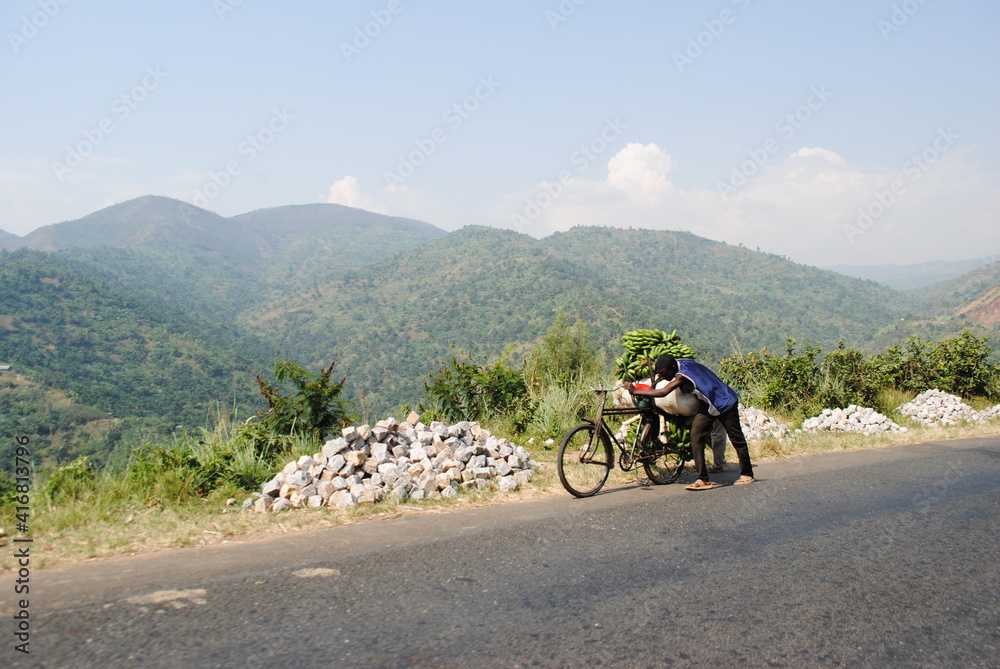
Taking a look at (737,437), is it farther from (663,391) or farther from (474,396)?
(474,396)

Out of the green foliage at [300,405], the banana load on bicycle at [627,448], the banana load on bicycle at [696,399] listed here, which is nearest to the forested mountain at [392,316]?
the green foliage at [300,405]

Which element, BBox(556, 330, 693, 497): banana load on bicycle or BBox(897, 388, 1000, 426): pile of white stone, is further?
BBox(897, 388, 1000, 426): pile of white stone

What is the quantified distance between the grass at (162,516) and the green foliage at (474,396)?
3069mm

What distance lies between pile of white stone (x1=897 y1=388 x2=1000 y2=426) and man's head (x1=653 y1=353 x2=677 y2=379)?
912 centimetres

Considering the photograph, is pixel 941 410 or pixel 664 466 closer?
pixel 664 466

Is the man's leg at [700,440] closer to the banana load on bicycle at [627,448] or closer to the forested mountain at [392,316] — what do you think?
the banana load on bicycle at [627,448]

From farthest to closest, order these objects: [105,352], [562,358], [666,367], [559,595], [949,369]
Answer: [105,352] → [949,369] → [562,358] → [666,367] → [559,595]

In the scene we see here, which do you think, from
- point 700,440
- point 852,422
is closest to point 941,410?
point 852,422

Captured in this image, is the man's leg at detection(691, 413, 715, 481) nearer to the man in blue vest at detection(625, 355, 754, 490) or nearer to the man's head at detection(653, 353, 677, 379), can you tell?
the man in blue vest at detection(625, 355, 754, 490)

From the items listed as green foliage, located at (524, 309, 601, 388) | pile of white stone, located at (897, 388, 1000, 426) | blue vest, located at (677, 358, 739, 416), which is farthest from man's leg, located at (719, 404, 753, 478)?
pile of white stone, located at (897, 388, 1000, 426)

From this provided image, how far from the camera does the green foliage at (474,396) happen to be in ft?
32.3

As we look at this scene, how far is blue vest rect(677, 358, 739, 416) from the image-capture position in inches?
254

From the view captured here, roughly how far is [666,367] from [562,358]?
686 cm

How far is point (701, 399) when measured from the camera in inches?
Result: 255
